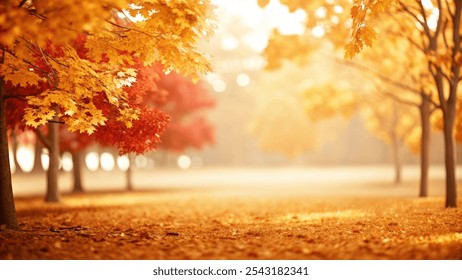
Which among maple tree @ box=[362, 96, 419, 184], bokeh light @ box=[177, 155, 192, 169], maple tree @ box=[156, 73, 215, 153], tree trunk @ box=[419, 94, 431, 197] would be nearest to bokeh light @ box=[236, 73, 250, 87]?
bokeh light @ box=[177, 155, 192, 169]

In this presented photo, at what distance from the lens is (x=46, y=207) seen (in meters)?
15.8

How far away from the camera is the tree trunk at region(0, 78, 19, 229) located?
945 cm

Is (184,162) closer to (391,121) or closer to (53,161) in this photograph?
(391,121)

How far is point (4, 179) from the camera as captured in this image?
9570mm

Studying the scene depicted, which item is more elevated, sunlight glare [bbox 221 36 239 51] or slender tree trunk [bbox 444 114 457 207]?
sunlight glare [bbox 221 36 239 51]

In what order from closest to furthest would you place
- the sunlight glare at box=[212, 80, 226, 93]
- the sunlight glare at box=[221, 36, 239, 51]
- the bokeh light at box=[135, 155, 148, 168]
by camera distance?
1. the sunlight glare at box=[221, 36, 239, 51]
2. the sunlight glare at box=[212, 80, 226, 93]
3. the bokeh light at box=[135, 155, 148, 168]

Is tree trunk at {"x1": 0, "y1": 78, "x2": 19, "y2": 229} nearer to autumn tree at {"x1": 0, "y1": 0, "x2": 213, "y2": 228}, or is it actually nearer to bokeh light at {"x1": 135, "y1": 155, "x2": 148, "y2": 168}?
autumn tree at {"x1": 0, "y1": 0, "x2": 213, "y2": 228}

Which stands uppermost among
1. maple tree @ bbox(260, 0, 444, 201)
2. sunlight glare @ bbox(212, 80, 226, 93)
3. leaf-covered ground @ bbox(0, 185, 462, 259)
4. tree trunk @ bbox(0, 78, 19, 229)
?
sunlight glare @ bbox(212, 80, 226, 93)

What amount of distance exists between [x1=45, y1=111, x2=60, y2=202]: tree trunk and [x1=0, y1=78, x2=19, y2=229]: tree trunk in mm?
7377

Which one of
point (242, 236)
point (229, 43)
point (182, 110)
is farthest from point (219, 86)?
point (242, 236)

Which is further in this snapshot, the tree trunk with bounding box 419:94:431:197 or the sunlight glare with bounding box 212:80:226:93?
the sunlight glare with bounding box 212:80:226:93

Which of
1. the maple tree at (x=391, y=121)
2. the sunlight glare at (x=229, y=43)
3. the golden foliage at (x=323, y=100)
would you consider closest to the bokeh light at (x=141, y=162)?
the sunlight glare at (x=229, y=43)

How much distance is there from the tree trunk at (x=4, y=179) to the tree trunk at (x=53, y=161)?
7.38 metres

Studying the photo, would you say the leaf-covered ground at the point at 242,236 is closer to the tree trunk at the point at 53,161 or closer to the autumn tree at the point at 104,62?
the autumn tree at the point at 104,62
